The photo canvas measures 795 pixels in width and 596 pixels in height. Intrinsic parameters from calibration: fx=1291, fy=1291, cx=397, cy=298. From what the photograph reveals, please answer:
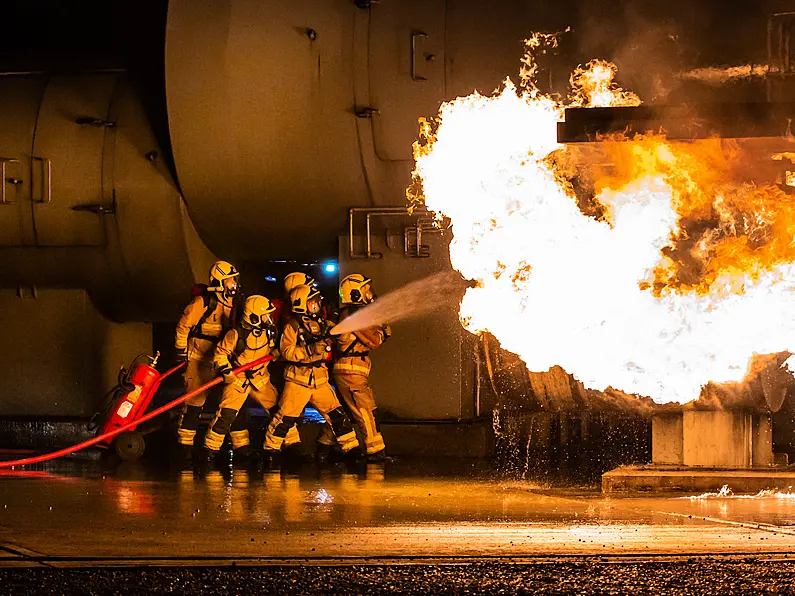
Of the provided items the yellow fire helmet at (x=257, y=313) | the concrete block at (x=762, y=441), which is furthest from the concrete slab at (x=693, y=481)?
the yellow fire helmet at (x=257, y=313)

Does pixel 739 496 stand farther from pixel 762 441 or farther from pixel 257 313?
pixel 257 313

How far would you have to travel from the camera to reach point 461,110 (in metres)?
11.2

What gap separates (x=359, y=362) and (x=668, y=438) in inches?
123

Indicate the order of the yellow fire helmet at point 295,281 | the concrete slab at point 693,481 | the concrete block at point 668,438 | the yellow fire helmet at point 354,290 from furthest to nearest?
1. the yellow fire helmet at point 295,281
2. the yellow fire helmet at point 354,290
3. the concrete block at point 668,438
4. the concrete slab at point 693,481

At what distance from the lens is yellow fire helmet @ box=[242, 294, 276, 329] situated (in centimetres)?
1209

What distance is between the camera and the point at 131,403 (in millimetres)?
12383

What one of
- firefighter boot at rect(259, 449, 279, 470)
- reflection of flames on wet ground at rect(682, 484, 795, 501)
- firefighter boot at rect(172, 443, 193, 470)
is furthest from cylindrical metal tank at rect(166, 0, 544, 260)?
reflection of flames on wet ground at rect(682, 484, 795, 501)

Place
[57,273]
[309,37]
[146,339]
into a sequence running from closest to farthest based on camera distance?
[309,37] → [57,273] → [146,339]

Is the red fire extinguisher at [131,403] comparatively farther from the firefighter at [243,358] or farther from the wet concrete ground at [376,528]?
the wet concrete ground at [376,528]

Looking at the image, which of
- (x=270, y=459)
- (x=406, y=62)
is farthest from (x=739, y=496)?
(x=406, y=62)

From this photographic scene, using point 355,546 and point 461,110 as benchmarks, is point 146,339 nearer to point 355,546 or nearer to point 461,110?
point 461,110

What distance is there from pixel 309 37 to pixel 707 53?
3573 millimetres

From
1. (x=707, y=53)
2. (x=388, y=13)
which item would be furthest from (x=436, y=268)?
(x=707, y=53)

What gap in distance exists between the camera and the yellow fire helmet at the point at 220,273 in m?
12.4
